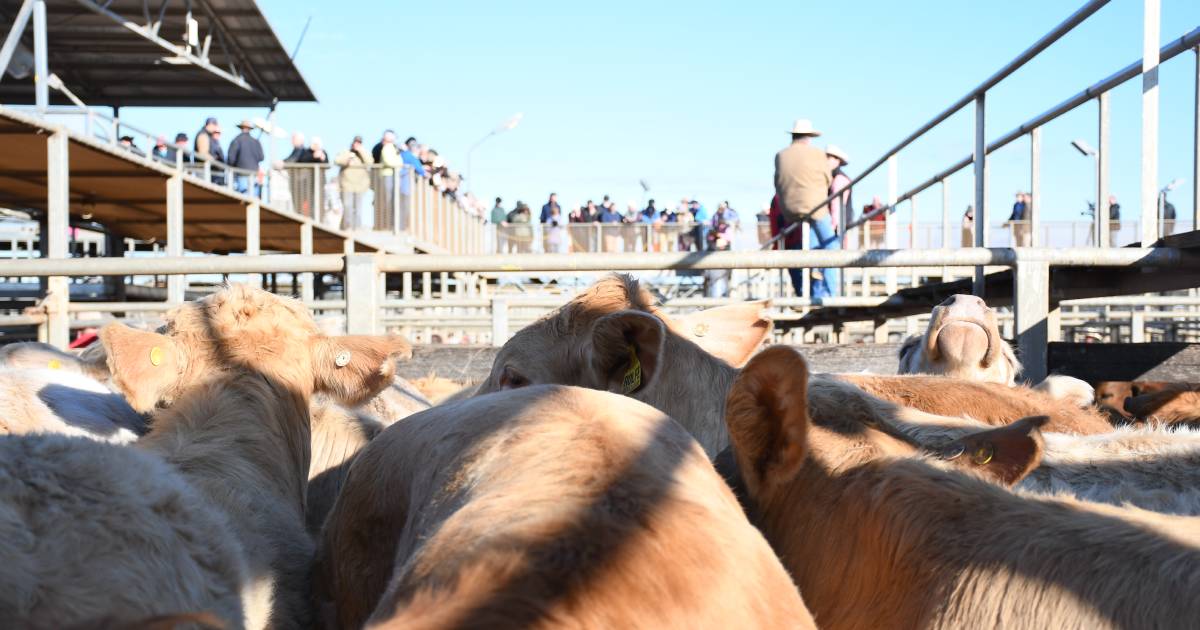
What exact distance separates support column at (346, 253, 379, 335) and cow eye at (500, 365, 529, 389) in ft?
8.88

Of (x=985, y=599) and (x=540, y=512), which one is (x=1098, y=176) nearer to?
(x=985, y=599)

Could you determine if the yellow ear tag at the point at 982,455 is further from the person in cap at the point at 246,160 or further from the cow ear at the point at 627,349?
the person in cap at the point at 246,160

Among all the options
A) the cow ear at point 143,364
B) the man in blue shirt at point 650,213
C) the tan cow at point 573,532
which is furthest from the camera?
the man in blue shirt at point 650,213

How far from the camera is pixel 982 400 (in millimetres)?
4438

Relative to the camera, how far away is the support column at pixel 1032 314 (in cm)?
621

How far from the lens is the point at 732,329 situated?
5059 millimetres

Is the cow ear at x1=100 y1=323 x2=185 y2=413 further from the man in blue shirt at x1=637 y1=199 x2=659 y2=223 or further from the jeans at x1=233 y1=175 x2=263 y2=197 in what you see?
the man in blue shirt at x1=637 y1=199 x2=659 y2=223

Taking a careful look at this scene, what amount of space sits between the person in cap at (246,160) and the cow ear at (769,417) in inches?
1025

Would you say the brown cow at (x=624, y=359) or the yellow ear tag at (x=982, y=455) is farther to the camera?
the brown cow at (x=624, y=359)

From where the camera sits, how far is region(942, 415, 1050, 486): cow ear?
2764 mm

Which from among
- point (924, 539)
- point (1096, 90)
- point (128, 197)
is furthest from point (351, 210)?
point (924, 539)

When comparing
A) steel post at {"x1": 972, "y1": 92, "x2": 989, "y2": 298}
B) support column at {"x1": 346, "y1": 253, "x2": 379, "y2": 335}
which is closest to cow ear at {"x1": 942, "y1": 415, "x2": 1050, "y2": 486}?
support column at {"x1": 346, "y1": 253, "x2": 379, "y2": 335}

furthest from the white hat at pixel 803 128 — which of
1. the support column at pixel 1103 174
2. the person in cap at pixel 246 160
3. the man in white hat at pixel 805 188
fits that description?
the person in cap at pixel 246 160

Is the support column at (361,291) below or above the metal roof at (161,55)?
below
